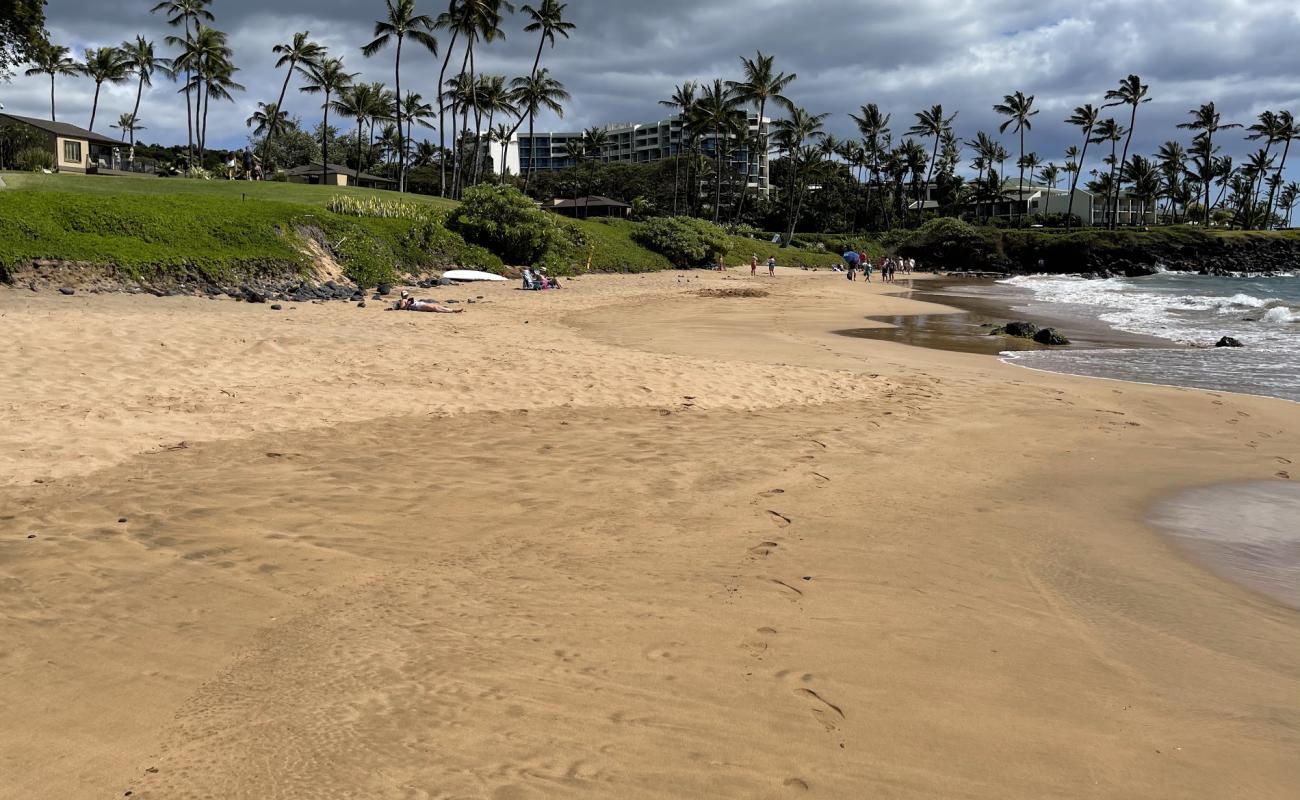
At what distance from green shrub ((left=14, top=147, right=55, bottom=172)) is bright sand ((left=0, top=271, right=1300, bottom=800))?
4314 cm

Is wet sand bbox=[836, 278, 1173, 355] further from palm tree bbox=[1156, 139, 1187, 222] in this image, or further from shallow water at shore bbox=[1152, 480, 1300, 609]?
palm tree bbox=[1156, 139, 1187, 222]

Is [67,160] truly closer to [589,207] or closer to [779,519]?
[589,207]

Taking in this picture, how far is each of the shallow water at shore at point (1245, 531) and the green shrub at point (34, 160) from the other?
51279 millimetres

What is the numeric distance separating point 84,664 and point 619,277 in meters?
33.0

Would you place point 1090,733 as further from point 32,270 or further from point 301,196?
point 301,196

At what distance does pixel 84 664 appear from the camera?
11.2 feet

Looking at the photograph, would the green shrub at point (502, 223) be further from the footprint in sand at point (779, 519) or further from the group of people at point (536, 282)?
the footprint in sand at point (779, 519)

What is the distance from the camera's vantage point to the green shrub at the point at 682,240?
148ft

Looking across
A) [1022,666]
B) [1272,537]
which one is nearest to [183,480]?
[1022,666]

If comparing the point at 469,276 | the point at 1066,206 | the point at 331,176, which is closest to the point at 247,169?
the point at 331,176

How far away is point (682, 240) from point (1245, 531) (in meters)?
40.8

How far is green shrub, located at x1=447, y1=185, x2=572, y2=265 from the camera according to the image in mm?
31484

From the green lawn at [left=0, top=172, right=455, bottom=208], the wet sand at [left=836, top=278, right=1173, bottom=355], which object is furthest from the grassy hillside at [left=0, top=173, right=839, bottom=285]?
the wet sand at [left=836, top=278, right=1173, bottom=355]

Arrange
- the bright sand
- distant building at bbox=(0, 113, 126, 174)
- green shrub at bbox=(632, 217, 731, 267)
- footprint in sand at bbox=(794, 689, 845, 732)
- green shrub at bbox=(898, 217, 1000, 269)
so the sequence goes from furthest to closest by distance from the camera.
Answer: green shrub at bbox=(898, 217, 1000, 269)
distant building at bbox=(0, 113, 126, 174)
green shrub at bbox=(632, 217, 731, 267)
footprint in sand at bbox=(794, 689, 845, 732)
the bright sand
